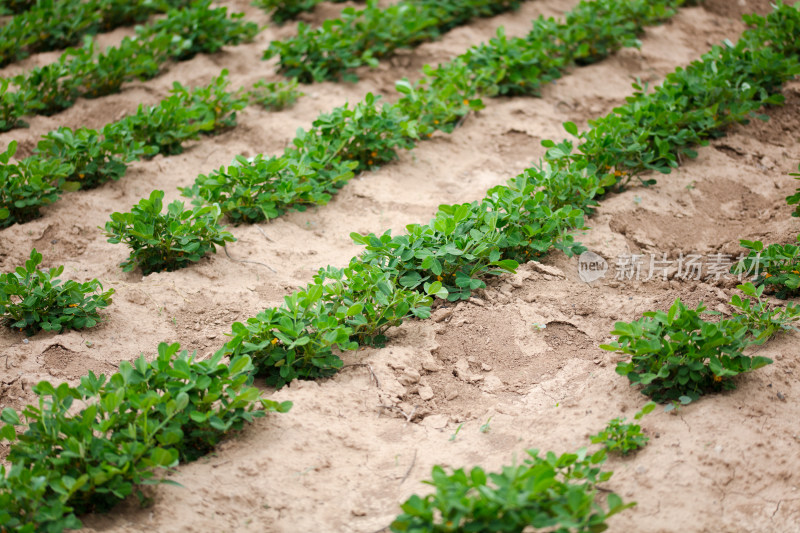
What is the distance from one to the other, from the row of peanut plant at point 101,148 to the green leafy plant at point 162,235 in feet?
2.96

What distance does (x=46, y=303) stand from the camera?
3266 millimetres

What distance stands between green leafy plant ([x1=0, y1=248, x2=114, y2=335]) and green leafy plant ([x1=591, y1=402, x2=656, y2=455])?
2305mm

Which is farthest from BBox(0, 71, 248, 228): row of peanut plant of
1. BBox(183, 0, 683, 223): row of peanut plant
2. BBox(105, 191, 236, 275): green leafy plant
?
BBox(105, 191, 236, 275): green leafy plant

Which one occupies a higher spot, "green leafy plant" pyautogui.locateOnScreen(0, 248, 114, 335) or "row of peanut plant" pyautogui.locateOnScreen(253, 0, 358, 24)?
"row of peanut plant" pyautogui.locateOnScreen(253, 0, 358, 24)

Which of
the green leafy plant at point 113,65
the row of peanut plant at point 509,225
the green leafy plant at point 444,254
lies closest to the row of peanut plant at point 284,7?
the green leafy plant at point 113,65

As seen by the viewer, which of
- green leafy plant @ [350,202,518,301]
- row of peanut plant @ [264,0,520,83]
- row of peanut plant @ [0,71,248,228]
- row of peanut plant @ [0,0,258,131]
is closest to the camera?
green leafy plant @ [350,202,518,301]

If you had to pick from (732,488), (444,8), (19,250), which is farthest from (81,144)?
(732,488)

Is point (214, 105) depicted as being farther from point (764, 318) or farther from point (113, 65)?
point (764, 318)

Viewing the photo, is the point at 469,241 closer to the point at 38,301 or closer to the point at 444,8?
the point at 38,301

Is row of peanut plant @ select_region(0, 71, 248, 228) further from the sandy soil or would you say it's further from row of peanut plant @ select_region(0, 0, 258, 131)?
row of peanut plant @ select_region(0, 0, 258, 131)

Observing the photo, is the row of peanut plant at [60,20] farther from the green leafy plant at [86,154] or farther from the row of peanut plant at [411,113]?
the row of peanut plant at [411,113]

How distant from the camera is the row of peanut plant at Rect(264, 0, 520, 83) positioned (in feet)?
18.7

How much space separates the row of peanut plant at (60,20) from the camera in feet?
20.0

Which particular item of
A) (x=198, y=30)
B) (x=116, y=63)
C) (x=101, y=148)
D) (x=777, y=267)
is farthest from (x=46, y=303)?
(x=198, y=30)
